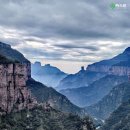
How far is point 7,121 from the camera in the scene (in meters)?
196

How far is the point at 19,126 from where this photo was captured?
197 m

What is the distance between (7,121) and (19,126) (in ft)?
20.5
